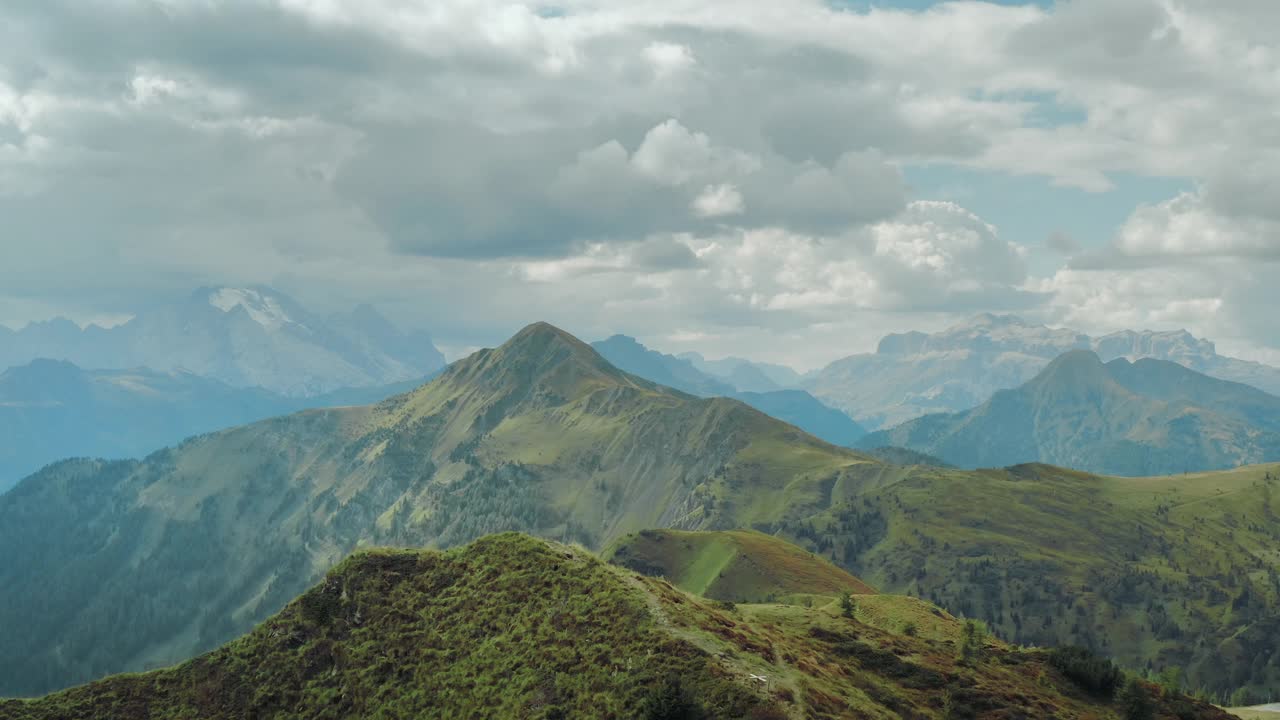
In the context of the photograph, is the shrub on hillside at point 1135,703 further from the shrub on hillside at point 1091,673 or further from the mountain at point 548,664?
the shrub on hillside at point 1091,673

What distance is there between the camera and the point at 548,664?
79.9m

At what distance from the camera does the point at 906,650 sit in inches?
4008

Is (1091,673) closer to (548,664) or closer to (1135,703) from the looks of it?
(1135,703)

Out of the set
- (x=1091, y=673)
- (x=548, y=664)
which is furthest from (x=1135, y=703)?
(x=548, y=664)

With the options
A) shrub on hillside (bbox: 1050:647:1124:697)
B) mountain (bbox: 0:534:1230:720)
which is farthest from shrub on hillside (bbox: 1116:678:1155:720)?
shrub on hillside (bbox: 1050:647:1124:697)

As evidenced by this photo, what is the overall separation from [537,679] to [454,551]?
2520cm

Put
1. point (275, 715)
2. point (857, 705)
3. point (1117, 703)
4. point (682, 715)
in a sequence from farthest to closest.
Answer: point (1117, 703) → point (275, 715) → point (857, 705) → point (682, 715)

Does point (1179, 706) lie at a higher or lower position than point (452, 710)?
lower

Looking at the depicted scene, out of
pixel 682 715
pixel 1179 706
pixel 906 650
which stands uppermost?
pixel 682 715

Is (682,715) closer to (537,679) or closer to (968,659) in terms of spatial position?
(537,679)

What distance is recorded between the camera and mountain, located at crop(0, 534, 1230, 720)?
7419 cm

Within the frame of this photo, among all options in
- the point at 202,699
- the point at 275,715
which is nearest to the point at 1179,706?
the point at 275,715

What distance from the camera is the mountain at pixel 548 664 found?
7419cm

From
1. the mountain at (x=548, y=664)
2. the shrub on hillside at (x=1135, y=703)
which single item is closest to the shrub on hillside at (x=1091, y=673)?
the mountain at (x=548, y=664)
